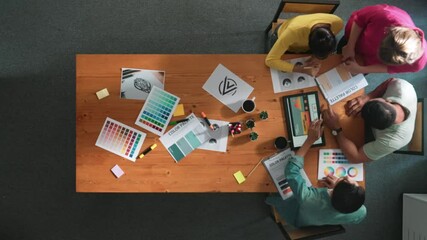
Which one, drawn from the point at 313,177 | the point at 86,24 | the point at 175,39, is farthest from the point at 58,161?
the point at 313,177

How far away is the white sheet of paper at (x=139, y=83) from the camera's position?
1906mm

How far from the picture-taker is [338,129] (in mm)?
1895

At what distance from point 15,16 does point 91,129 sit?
145cm

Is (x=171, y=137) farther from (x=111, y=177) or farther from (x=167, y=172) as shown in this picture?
(x=111, y=177)

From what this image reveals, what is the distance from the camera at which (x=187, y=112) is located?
191 cm

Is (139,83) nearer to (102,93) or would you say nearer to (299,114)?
(102,93)

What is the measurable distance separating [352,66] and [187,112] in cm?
96

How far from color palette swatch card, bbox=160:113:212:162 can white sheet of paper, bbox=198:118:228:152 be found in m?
0.02

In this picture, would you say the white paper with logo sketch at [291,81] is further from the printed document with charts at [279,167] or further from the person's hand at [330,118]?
the printed document with charts at [279,167]

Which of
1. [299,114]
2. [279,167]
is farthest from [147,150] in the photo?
[299,114]

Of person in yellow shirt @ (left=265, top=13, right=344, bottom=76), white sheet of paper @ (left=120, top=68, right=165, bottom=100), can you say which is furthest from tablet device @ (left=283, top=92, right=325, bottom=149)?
white sheet of paper @ (left=120, top=68, right=165, bottom=100)

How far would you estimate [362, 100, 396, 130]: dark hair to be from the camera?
→ 1.70 metres

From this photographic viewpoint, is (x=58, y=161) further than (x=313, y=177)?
Yes

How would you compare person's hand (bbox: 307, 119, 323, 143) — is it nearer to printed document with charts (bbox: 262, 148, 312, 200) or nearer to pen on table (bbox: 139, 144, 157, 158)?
printed document with charts (bbox: 262, 148, 312, 200)
